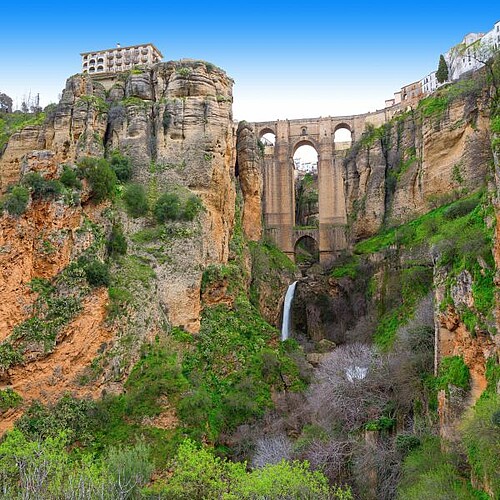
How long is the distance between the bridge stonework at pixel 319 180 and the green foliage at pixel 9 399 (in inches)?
1243

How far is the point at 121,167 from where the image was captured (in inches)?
1330

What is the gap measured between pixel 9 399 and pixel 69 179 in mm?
10280

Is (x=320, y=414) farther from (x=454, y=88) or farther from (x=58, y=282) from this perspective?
(x=454, y=88)

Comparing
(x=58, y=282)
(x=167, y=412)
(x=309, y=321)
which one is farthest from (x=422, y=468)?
(x=309, y=321)

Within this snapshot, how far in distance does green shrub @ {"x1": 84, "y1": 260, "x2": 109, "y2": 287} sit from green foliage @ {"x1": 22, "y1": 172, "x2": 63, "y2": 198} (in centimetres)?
359

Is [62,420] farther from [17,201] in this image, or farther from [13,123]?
[13,123]

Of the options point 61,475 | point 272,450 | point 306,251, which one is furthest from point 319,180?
point 61,475

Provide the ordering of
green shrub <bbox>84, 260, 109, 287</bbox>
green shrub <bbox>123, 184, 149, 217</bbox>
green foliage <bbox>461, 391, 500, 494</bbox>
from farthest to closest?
green shrub <bbox>123, 184, 149, 217</bbox> < green shrub <bbox>84, 260, 109, 287</bbox> < green foliage <bbox>461, 391, 500, 494</bbox>

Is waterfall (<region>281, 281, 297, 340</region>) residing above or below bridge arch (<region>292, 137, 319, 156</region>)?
below

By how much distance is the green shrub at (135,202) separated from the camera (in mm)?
32000

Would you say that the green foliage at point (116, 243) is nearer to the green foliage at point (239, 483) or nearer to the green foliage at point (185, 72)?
the green foliage at point (185, 72)

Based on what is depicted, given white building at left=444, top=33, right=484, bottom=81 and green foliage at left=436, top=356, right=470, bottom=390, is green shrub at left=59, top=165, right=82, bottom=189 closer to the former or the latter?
green foliage at left=436, top=356, right=470, bottom=390

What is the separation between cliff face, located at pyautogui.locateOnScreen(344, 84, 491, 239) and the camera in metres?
38.3

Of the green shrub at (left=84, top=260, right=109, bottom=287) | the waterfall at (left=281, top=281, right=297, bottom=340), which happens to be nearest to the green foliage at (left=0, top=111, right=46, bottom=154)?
the green shrub at (left=84, top=260, right=109, bottom=287)
